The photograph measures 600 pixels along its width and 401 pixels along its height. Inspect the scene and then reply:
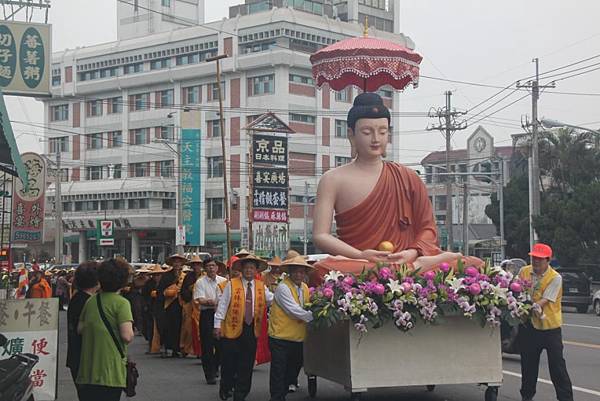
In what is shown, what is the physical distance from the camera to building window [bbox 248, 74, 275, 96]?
6372cm

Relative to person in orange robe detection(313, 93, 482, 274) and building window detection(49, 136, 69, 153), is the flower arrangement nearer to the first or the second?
person in orange robe detection(313, 93, 482, 274)

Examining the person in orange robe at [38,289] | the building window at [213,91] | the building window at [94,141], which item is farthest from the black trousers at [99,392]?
the building window at [94,141]

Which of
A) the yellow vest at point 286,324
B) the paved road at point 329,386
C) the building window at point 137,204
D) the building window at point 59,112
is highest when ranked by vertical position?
the building window at point 59,112

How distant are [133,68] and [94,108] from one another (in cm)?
532

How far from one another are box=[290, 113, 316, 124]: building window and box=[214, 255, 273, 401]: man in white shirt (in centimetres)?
5277

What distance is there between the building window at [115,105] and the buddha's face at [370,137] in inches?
2489

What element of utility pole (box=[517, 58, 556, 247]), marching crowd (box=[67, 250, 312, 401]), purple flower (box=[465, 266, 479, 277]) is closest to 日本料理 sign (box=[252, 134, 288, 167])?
utility pole (box=[517, 58, 556, 247])

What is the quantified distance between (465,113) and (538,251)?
131ft

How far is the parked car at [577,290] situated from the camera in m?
32.4

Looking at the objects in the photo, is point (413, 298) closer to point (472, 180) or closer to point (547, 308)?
point (547, 308)

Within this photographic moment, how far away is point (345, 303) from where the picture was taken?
30.7ft

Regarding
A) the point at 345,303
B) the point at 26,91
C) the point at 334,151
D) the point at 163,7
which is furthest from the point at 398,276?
the point at 163,7

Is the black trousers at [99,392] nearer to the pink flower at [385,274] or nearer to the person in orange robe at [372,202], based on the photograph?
the pink flower at [385,274]

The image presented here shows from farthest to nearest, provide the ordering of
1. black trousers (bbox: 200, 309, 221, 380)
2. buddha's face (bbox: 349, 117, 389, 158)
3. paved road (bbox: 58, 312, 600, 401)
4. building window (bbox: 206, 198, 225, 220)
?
building window (bbox: 206, 198, 225, 220)
black trousers (bbox: 200, 309, 221, 380)
paved road (bbox: 58, 312, 600, 401)
buddha's face (bbox: 349, 117, 389, 158)
